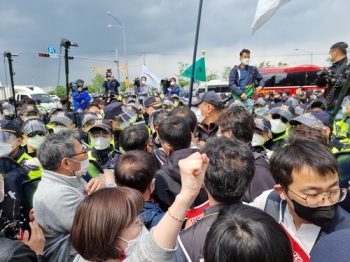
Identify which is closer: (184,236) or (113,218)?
(113,218)

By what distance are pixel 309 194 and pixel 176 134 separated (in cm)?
142

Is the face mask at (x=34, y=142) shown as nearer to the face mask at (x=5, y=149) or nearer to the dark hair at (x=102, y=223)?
the face mask at (x=5, y=149)

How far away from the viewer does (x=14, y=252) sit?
4.46ft

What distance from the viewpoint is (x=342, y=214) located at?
1.64m

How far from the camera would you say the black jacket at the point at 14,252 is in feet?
4.32

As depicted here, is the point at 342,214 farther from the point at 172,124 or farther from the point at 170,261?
the point at 172,124

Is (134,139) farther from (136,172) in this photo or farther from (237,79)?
(237,79)

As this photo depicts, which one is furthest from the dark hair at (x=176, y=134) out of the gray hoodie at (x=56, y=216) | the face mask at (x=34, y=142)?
the face mask at (x=34, y=142)

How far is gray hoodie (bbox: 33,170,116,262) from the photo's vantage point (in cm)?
208

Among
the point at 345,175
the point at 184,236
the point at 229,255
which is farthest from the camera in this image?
the point at 345,175

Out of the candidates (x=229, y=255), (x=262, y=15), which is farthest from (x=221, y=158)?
(x=262, y=15)

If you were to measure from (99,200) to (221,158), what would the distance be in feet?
2.57

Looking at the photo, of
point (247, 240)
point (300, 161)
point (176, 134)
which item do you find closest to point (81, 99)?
point (176, 134)

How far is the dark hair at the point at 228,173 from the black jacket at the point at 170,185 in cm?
59
